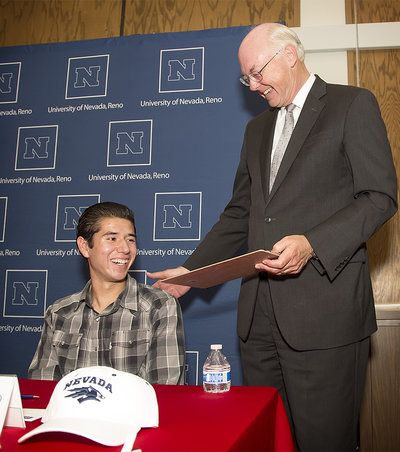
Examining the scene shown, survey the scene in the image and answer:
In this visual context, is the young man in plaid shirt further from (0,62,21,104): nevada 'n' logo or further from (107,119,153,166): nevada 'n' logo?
(0,62,21,104): nevada 'n' logo

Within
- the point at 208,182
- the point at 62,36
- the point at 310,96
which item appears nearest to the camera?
the point at 310,96

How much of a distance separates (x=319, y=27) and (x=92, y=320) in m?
2.37

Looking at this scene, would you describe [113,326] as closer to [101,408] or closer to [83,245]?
[83,245]

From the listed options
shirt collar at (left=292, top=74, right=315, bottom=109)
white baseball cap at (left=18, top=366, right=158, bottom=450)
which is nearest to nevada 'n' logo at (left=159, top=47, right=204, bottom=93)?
shirt collar at (left=292, top=74, right=315, bottom=109)

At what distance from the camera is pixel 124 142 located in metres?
3.10

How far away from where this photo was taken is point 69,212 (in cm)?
309

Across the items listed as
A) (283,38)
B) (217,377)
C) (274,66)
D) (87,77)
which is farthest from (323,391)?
(87,77)

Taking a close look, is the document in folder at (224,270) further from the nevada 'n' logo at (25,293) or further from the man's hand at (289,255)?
the nevada 'n' logo at (25,293)

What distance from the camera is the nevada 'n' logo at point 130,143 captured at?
10.0 feet

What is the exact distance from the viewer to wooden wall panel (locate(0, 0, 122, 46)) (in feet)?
11.7

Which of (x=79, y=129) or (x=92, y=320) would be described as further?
(x=79, y=129)

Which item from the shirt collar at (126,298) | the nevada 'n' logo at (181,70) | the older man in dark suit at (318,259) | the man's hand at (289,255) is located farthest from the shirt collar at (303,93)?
the nevada 'n' logo at (181,70)

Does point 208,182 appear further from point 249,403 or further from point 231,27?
point 249,403

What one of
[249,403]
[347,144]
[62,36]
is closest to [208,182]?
[347,144]
